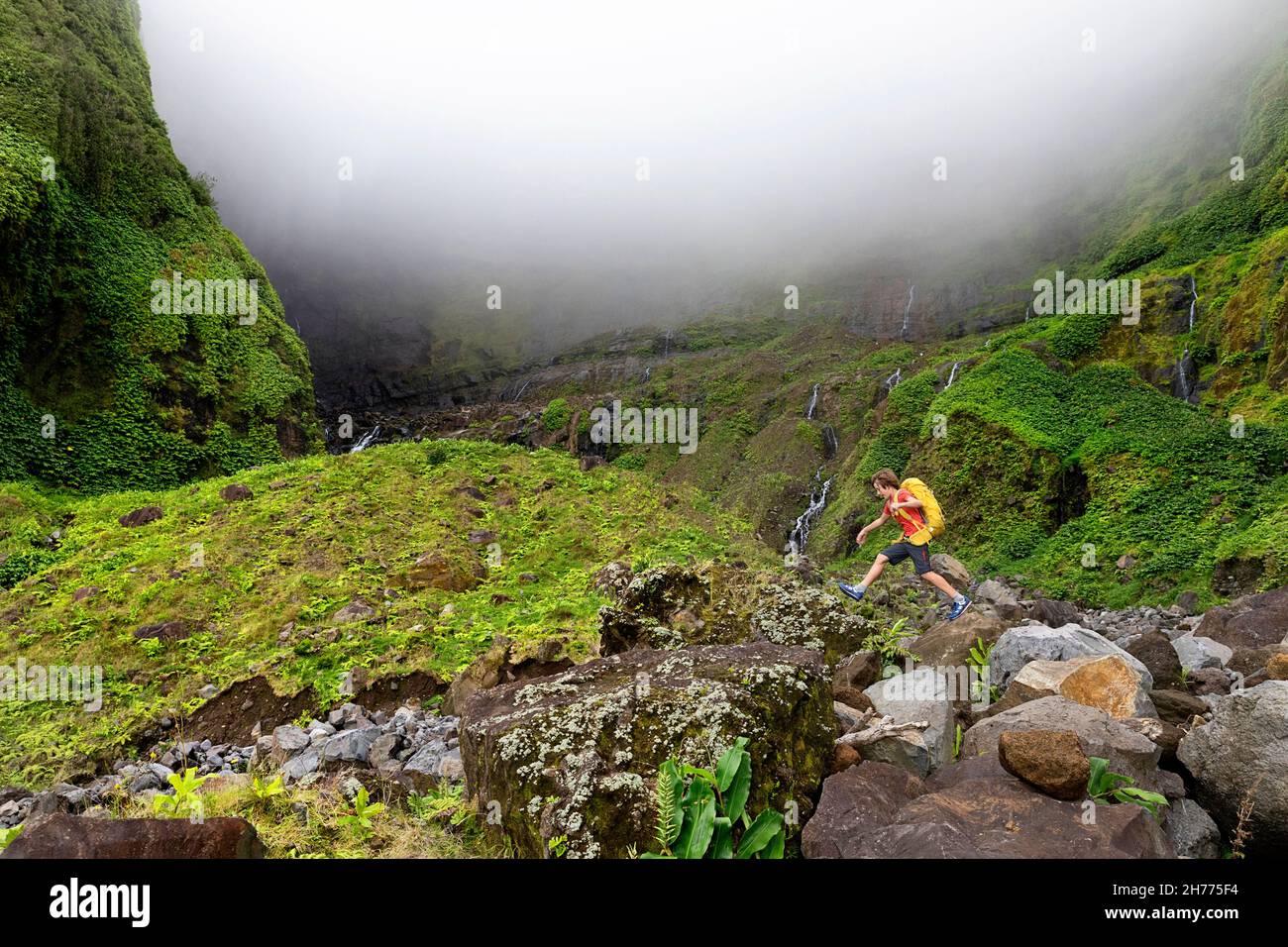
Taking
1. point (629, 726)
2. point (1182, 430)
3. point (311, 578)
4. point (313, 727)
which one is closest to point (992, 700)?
point (629, 726)

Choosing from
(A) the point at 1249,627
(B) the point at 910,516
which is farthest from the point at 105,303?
(A) the point at 1249,627

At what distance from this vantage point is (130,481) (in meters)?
25.5

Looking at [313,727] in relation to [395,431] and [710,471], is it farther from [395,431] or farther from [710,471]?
[395,431]

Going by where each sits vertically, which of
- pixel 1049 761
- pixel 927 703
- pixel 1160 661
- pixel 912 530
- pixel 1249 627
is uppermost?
pixel 912 530

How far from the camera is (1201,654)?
6.65 m

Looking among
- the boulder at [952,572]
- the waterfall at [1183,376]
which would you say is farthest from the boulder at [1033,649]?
the waterfall at [1183,376]

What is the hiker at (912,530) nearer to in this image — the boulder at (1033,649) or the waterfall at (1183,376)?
the boulder at (1033,649)

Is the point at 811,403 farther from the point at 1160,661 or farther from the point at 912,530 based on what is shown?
the point at 1160,661

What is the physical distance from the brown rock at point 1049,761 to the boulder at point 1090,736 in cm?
20

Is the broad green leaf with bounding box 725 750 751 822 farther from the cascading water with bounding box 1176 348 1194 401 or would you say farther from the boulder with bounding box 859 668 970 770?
the cascading water with bounding box 1176 348 1194 401

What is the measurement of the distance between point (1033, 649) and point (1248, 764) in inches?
94.5

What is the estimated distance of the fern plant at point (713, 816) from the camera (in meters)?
2.86

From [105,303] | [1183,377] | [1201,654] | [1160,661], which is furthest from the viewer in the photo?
[1183,377]

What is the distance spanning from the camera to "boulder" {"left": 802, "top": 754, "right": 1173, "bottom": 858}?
2.76 m
